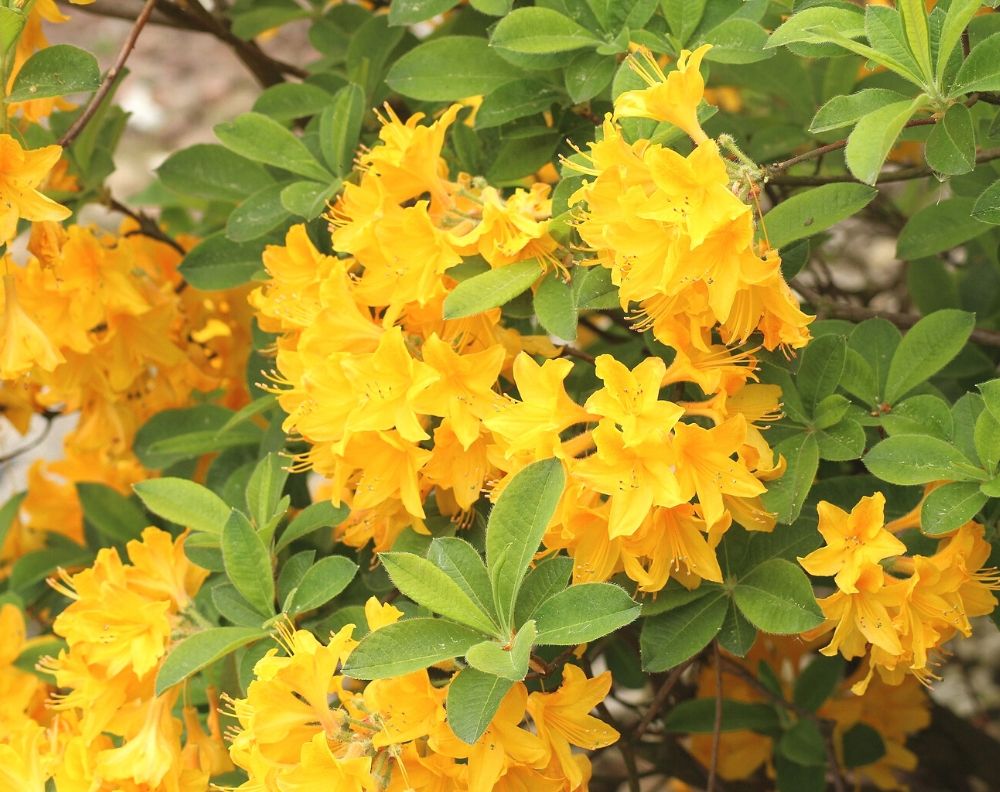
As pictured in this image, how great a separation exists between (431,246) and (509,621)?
1.40 ft

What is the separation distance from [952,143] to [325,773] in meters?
0.82

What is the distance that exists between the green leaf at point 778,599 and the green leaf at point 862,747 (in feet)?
2.76

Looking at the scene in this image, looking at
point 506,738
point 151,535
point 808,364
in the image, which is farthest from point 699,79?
point 151,535

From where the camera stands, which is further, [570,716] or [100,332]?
[100,332]

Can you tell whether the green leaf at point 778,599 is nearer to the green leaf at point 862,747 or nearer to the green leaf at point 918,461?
the green leaf at point 918,461

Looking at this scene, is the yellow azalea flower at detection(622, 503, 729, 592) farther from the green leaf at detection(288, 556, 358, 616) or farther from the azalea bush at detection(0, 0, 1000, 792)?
the green leaf at detection(288, 556, 358, 616)

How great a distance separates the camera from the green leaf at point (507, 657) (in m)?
1.03

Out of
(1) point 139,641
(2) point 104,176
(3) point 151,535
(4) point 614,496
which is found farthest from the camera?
(2) point 104,176

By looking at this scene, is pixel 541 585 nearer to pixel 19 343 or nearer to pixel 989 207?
pixel 989 207

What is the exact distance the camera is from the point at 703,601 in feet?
4.30

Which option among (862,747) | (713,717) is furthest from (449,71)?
(862,747)

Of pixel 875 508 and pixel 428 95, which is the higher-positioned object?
pixel 428 95

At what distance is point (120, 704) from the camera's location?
1400 mm

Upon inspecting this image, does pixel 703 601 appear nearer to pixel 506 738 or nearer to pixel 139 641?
pixel 506 738
